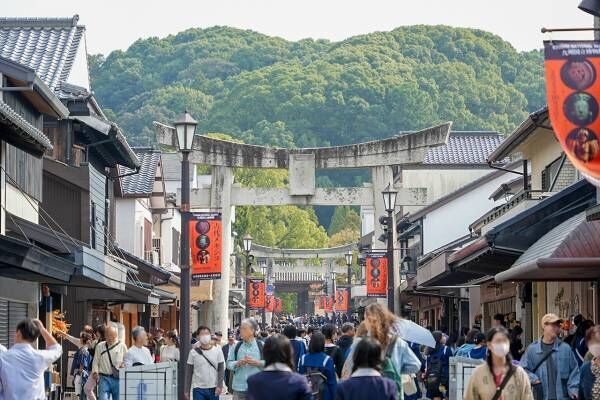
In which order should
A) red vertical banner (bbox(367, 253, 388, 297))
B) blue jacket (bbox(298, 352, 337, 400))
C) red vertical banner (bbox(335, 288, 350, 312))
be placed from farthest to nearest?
red vertical banner (bbox(335, 288, 350, 312)) < red vertical banner (bbox(367, 253, 388, 297)) < blue jacket (bbox(298, 352, 337, 400))

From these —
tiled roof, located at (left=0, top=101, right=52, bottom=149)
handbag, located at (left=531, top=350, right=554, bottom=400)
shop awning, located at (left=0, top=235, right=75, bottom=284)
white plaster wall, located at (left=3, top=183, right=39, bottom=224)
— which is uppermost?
tiled roof, located at (left=0, top=101, right=52, bottom=149)

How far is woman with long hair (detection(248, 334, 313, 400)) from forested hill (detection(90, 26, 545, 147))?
93.6 metres

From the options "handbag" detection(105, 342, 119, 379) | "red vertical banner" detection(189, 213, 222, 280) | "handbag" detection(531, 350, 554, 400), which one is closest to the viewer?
"handbag" detection(531, 350, 554, 400)

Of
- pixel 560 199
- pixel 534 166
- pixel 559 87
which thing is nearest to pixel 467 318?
pixel 534 166

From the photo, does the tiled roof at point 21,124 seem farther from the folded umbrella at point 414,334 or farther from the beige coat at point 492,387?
the beige coat at point 492,387

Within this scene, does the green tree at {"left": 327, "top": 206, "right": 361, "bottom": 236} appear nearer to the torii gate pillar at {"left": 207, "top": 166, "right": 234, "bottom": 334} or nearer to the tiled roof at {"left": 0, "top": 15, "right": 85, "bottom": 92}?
the torii gate pillar at {"left": 207, "top": 166, "right": 234, "bottom": 334}

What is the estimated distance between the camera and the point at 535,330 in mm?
31250

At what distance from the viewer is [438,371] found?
22078 millimetres

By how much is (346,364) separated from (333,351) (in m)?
5.92

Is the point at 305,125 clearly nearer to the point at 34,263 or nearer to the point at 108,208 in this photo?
the point at 108,208

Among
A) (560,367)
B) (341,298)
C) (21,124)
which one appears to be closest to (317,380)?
(560,367)

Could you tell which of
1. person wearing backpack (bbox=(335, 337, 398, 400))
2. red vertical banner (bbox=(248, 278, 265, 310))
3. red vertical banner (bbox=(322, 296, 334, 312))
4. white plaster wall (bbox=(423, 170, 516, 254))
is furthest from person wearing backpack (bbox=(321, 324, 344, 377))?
red vertical banner (bbox=(322, 296, 334, 312))

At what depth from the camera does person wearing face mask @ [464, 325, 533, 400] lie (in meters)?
11.0

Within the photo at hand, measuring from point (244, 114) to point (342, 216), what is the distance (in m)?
21.4
